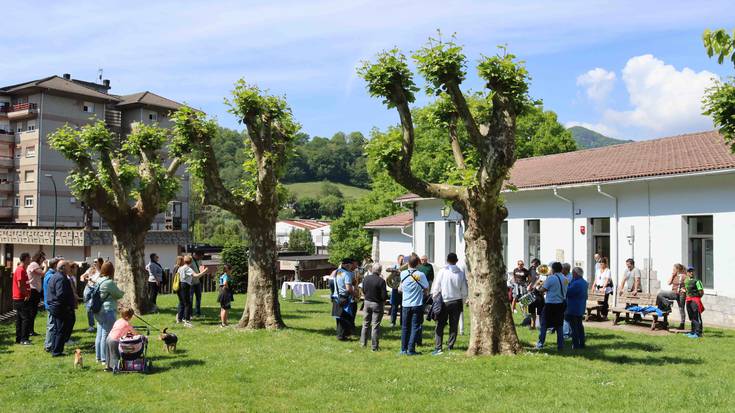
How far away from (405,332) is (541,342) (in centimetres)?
259

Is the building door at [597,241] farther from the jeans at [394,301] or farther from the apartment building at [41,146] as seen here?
the apartment building at [41,146]

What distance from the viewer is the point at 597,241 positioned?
66.6ft

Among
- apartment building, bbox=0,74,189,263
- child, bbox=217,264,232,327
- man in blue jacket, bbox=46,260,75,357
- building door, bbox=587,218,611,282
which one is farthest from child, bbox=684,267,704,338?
apartment building, bbox=0,74,189,263

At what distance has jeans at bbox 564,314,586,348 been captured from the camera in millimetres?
12312

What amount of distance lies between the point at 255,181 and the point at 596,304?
9.51m

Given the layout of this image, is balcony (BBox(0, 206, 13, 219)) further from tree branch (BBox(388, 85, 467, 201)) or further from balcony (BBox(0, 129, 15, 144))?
tree branch (BBox(388, 85, 467, 201))

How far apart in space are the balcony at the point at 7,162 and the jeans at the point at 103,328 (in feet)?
173

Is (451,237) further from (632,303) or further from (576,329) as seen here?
(576,329)

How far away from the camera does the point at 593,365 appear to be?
10.6 m

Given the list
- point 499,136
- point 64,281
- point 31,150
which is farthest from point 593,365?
point 31,150

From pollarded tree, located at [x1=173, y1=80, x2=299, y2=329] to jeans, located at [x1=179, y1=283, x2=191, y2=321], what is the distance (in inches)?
69.8

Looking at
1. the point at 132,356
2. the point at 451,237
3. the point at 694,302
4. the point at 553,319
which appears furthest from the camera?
the point at 451,237

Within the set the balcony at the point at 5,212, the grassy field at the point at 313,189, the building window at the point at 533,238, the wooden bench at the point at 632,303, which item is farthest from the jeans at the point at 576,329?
the grassy field at the point at 313,189

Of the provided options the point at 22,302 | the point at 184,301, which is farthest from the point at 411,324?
the point at 22,302
